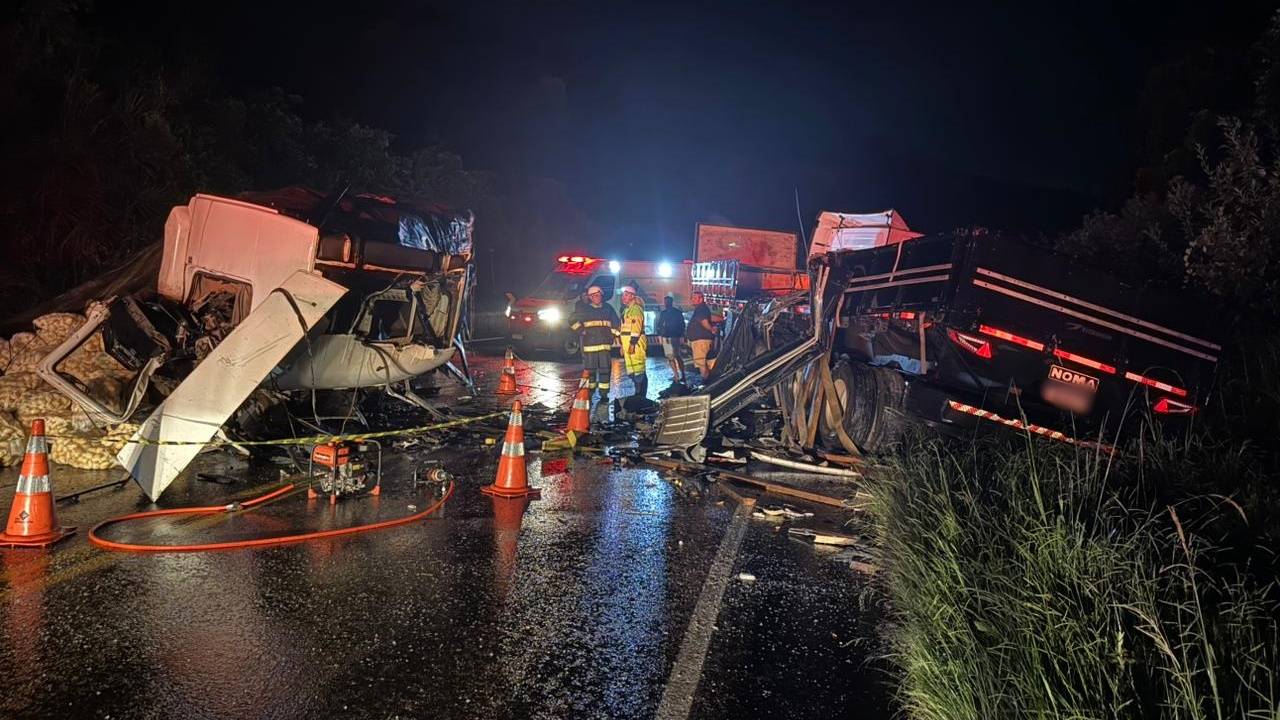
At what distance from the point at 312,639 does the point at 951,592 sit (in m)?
3.06

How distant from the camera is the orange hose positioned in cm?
509

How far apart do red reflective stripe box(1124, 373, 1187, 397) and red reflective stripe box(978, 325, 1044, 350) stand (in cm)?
88

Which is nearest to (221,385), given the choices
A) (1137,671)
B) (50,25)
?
(1137,671)

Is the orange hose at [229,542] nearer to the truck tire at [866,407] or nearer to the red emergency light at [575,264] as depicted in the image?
the truck tire at [866,407]

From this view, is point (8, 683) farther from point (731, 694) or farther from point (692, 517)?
point (692, 517)

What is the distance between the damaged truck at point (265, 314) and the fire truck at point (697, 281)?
698 centimetres

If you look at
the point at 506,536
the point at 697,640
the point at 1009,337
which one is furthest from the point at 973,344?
the point at 697,640

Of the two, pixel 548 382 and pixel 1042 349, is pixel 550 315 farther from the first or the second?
pixel 1042 349

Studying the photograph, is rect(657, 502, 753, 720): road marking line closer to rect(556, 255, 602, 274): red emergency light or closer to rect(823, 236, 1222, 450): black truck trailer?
rect(823, 236, 1222, 450): black truck trailer

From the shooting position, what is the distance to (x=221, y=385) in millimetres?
6465

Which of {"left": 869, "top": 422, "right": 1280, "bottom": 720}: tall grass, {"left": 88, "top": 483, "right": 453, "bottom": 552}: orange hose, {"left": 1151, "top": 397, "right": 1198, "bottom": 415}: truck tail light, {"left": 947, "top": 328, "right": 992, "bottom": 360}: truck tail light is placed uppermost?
{"left": 947, "top": 328, "right": 992, "bottom": 360}: truck tail light

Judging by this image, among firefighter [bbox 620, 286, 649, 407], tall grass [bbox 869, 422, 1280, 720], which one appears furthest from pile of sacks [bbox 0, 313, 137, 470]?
tall grass [bbox 869, 422, 1280, 720]

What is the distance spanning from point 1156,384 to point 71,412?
9.94 metres

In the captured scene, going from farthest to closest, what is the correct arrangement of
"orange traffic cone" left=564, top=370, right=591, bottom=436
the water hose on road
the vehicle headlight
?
the vehicle headlight
"orange traffic cone" left=564, top=370, right=591, bottom=436
the water hose on road
